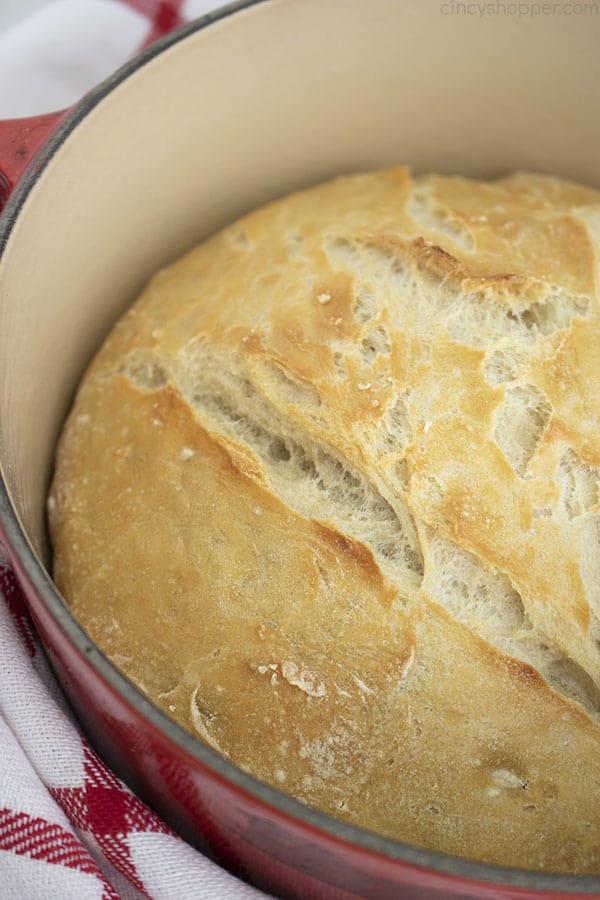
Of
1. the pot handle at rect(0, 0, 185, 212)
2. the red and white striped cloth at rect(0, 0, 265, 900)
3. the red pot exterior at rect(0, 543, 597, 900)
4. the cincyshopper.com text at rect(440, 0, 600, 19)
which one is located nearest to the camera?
the red pot exterior at rect(0, 543, 597, 900)

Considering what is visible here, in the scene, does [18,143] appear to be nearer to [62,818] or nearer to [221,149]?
[221,149]

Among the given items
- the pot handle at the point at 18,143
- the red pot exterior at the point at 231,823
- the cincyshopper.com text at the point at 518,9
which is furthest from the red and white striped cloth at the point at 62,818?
the cincyshopper.com text at the point at 518,9

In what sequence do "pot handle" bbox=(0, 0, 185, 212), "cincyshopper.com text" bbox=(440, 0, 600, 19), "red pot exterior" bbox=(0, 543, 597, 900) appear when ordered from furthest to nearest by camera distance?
"cincyshopper.com text" bbox=(440, 0, 600, 19) < "pot handle" bbox=(0, 0, 185, 212) < "red pot exterior" bbox=(0, 543, 597, 900)

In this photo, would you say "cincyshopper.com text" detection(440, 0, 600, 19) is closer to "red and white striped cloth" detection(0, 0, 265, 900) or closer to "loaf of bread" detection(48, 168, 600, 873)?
"loaf of bread" detection(48, 168, 600, 873)

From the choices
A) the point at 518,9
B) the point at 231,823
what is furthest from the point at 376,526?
the point at 518,9

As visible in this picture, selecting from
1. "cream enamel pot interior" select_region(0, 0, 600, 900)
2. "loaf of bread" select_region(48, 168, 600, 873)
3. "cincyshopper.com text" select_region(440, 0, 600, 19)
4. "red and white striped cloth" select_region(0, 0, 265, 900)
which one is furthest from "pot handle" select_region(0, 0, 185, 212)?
"cincyshopper.com text" select_region(440, 0, 600, 19)

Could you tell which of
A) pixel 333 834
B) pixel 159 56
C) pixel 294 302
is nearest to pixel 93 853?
pixel 333 834

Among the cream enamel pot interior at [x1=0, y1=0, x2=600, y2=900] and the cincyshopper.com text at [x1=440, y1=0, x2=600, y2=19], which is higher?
the cincyshopper.com text at [x1=440, y1=0, x2=600, y2=19]
